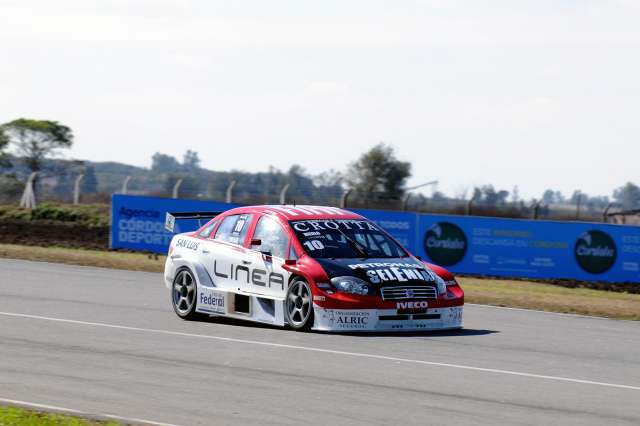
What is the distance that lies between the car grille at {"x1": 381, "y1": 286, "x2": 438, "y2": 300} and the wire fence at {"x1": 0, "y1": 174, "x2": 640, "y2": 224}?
19905 millimetres

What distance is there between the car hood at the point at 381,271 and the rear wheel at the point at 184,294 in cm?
223

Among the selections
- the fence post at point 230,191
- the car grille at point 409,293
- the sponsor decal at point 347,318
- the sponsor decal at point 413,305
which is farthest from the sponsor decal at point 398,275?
the fence post at point 230,191

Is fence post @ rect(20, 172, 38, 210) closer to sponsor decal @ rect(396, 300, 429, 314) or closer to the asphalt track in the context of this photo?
the asphalt track

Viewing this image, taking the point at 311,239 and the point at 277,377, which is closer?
the point at 277,377

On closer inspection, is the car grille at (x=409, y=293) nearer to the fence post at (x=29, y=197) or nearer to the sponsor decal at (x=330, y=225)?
the sponsor decal at (x=330, y=225)

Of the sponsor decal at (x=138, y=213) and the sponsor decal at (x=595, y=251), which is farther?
the sponsor decal at (x=138, y=213)

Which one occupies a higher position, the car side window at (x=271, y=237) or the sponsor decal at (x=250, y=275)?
the car side window at (x=271, y=237)

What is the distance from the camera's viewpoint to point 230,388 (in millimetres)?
9906

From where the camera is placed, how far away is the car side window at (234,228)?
50.1 ft

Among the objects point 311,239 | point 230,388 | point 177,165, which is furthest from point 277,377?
point 177,165

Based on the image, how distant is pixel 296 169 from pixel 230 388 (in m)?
55.5

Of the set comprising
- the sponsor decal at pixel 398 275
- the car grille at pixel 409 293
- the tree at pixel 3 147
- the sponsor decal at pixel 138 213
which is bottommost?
the car grille at pixel 409 293

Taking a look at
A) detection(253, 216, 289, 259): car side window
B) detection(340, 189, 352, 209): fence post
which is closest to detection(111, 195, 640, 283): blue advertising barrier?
detection(340, 189, 352, 209): fence post

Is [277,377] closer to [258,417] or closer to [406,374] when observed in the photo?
[406,374]
